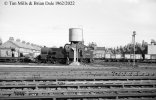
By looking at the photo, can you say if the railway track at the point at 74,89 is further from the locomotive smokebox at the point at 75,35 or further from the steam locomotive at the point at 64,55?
the locomotive smokebox at the point at 75,35

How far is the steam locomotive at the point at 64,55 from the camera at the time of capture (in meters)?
37.1

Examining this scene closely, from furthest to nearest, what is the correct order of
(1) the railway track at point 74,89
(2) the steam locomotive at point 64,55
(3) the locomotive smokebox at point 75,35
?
(3) the locomotive smokebox at point 75,35
(2) the steam locomotive at point 64,55
(1) the railway track at point 74,89

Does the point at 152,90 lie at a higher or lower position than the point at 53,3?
lower

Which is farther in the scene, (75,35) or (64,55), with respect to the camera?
(75,35)

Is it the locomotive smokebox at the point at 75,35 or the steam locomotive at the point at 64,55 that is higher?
the locomotive smokebox at the point at 75,35

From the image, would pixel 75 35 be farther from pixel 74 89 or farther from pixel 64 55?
pixel 74 89

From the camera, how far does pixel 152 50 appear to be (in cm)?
6462

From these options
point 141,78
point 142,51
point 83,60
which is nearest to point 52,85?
point 141,78

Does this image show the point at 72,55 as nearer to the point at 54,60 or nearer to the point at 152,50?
the point at 54,60

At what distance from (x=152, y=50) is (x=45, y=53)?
4222 centimetres

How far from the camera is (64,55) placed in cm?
3744

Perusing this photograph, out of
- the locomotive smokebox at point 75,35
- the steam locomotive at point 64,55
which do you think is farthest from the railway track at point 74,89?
the locomotive smokebox at point 75,35

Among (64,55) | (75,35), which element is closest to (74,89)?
(64,55)

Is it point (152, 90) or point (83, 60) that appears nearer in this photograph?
point (152, 90)
